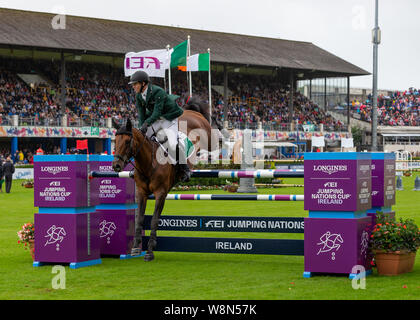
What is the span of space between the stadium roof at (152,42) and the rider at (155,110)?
34.3m

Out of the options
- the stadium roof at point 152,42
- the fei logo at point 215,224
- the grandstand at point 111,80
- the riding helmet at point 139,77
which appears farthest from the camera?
the stadium roof at point 152,42

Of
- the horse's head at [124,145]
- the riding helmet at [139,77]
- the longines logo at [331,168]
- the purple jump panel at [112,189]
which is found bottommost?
the purple jump panel at [112,189]

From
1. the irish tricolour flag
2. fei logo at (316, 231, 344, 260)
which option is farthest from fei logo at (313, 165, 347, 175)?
the irish tricolour flag

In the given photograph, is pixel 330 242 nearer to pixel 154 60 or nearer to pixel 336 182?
pixel 336 182

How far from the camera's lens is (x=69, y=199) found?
902 cm

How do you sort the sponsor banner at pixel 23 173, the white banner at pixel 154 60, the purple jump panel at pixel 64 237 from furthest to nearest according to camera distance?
the sponsor banner at pixel 23 173 < the white banner at pixel 154 60 < the purple jump panel at pixel 64 237

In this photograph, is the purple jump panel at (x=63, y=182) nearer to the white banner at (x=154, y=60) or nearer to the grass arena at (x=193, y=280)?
the grass arena at (x=193, y=280)

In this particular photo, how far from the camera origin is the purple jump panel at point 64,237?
8.95 metres

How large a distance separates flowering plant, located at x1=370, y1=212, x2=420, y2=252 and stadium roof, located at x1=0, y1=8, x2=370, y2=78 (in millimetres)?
37488

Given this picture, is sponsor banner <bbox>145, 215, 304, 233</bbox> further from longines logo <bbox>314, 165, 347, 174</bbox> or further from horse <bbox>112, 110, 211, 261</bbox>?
longines logo <bbox>314, 165, 347, 174</bbox>

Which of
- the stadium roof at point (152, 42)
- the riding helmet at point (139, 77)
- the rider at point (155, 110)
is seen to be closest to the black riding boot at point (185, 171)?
the rider at point (155, 110)

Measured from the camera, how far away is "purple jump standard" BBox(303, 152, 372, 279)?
7770 millimetres
